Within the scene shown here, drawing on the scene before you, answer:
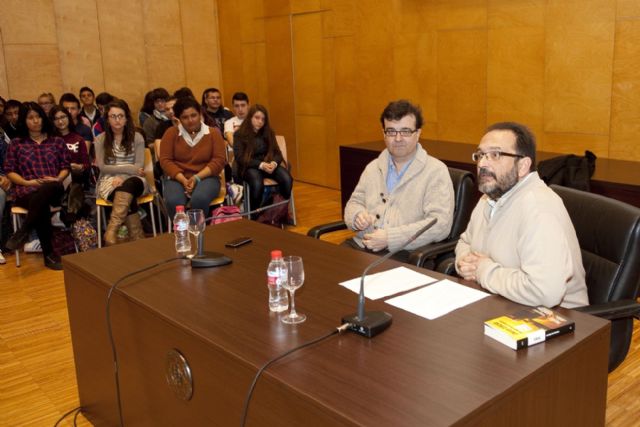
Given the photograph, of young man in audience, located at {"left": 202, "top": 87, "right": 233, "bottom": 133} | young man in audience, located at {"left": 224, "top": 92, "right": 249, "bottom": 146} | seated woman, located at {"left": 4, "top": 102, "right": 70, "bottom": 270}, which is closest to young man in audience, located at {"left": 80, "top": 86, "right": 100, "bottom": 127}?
young man in audience, located at {"left": 202, "top": 87, "right": 233, "bottom": 133}

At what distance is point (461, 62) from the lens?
5918 mm

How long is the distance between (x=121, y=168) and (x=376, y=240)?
316 centimetres

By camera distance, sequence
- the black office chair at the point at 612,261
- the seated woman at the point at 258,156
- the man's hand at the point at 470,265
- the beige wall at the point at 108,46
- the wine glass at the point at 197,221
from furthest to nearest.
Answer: the beige wall at the point at 108,46 < the seated woman at the point at 258,156 < the wine glass at the point at 197,221 < the man's hand at the point at 470,265 < the black office chair at the point at 612,261

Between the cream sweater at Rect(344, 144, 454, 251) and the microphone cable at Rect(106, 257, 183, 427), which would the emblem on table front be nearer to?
the microphone cable at Rect(106, 257, 183, 427)

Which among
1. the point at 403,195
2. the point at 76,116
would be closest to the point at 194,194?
the point at 403,195

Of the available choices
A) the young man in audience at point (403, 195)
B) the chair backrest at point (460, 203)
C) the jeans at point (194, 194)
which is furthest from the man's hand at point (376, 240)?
the jeans at point (194, 194)

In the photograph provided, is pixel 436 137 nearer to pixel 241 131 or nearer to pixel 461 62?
pixel 461 62

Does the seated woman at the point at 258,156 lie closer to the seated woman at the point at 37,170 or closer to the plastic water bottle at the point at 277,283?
the seated woman at the point at 37,170

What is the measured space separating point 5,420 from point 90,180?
3.31 metres

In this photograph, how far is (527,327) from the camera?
1.76 metres

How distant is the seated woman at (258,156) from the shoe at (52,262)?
1.78m

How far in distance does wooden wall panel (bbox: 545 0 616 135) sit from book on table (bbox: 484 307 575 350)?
355 cm

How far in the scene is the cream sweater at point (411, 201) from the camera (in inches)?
124

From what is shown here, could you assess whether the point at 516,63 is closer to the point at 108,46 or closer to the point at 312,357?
the point at 312,357
